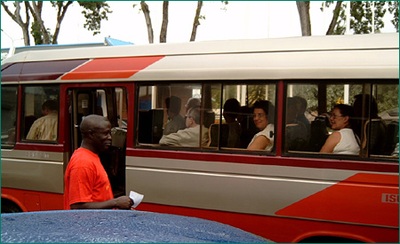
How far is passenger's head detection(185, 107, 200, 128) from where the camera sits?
4.56 metres

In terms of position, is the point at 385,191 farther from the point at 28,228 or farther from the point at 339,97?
the point at 28,228

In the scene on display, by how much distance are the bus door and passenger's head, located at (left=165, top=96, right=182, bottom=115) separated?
2.57 feet

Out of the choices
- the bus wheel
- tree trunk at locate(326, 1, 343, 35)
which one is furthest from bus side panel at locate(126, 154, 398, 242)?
tree trunk at locate(326, 1, 343, 35)

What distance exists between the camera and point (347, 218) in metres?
3.80

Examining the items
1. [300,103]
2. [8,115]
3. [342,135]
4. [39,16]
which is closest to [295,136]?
[300,103]

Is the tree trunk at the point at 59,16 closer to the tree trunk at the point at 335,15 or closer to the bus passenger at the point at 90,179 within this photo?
the tree trunk at the point at 335,15

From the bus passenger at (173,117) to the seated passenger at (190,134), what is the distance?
0.17ft

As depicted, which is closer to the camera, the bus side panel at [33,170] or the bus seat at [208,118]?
the bus seat at [208,118]

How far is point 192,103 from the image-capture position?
15.0ft

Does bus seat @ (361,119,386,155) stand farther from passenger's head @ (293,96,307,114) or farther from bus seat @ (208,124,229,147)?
bus seat @ (208,124,229,147)

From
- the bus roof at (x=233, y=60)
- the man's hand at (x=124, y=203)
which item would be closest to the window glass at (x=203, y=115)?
the bus roof at (x=233, y=60)

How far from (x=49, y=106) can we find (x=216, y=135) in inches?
92.3

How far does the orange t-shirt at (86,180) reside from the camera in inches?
120

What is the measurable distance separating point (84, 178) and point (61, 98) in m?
2.43
